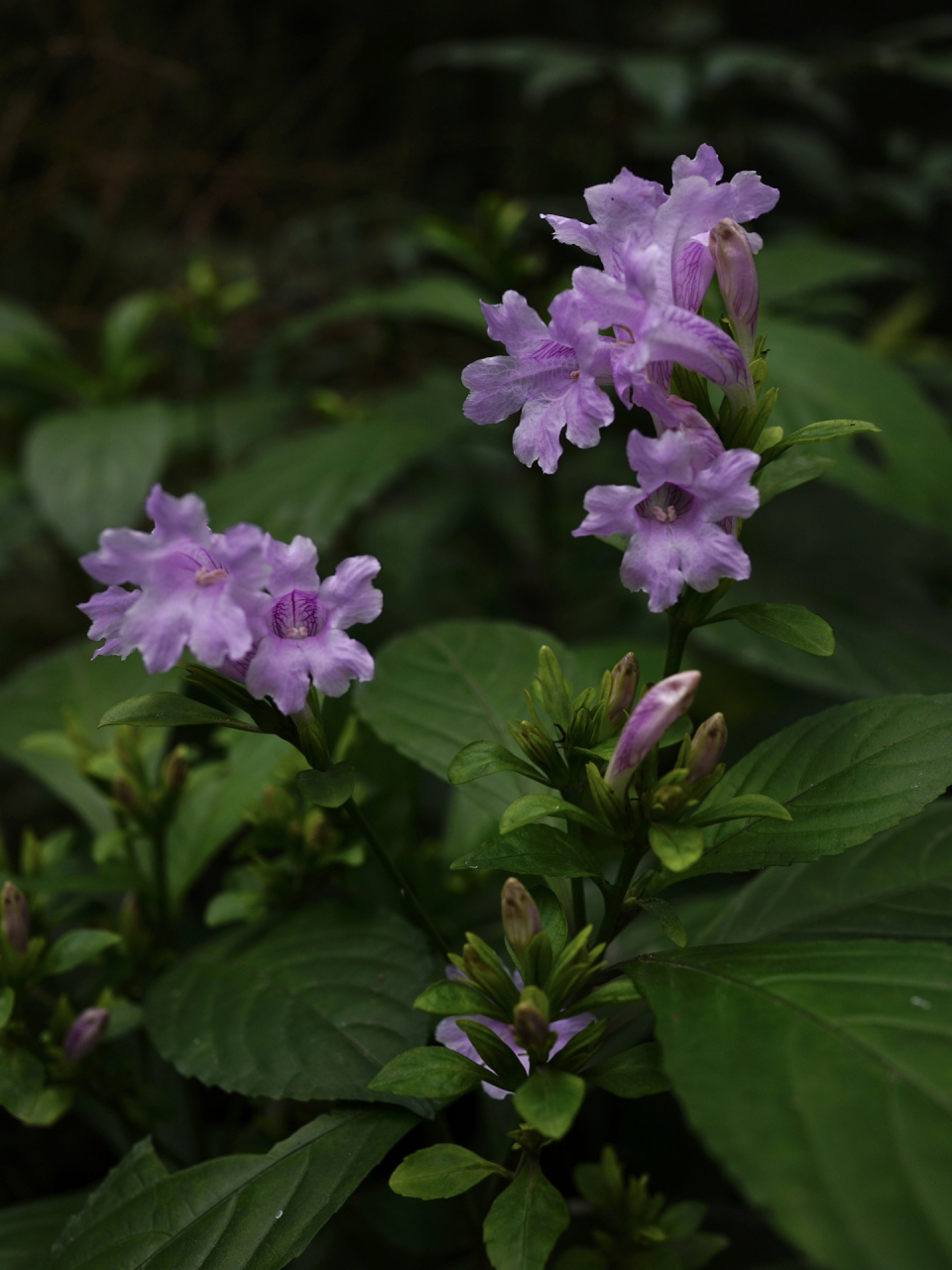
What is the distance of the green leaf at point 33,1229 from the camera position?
960mm

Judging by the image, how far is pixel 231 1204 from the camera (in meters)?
0.83

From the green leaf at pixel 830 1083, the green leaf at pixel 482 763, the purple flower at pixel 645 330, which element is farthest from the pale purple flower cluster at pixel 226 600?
the green leaf at pixel 830 1083

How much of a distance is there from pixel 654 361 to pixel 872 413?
0.98 m

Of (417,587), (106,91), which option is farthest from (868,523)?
(106,91)

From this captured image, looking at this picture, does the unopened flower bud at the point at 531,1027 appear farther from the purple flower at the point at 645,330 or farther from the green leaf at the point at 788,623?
the purple flower at the point at 645,330

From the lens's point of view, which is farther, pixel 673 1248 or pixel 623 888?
pixel 673 1248

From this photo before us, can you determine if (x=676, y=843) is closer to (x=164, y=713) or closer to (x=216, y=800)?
(x=164, y=713)

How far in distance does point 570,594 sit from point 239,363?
1.61 meters

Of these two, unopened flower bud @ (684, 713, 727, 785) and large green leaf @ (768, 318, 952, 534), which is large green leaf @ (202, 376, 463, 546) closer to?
large green leaf @ (768, 318, 952, 534)

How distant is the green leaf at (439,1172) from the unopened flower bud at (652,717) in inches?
13.3

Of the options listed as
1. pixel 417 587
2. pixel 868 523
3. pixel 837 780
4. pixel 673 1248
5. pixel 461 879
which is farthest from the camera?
pixel 868 523

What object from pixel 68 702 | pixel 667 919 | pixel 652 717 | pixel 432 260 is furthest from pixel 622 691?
pixel 432 260

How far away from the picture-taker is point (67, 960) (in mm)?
978

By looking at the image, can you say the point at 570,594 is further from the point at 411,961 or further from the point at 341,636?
the point at 341,636
